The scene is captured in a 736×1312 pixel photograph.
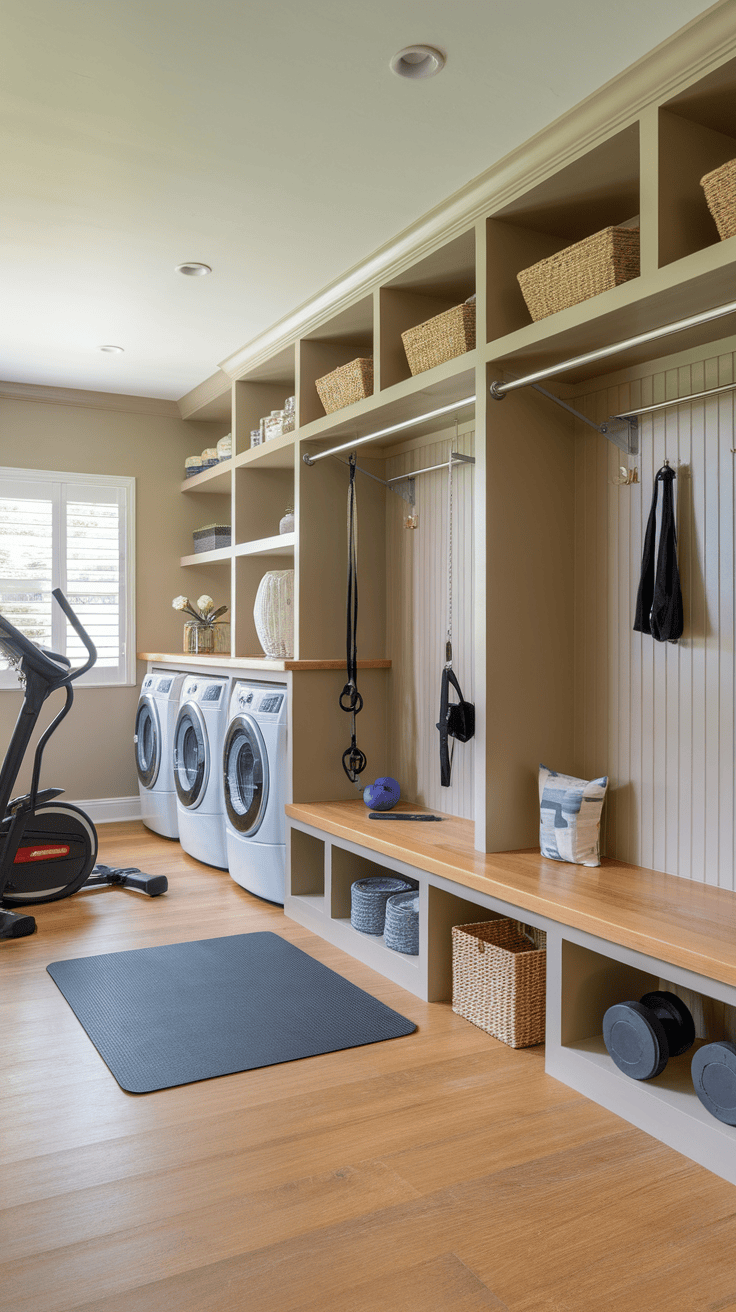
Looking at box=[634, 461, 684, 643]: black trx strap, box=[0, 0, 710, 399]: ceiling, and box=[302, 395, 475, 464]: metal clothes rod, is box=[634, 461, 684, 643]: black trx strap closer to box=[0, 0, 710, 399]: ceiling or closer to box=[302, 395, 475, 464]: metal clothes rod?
box=[302, 395, 475, 464]: metal clothes rod

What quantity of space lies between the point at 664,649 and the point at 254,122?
6.45 feet

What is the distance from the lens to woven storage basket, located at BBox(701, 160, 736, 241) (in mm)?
2201

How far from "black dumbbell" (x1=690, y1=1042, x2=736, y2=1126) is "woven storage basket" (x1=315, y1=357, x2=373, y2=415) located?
9.06 ft

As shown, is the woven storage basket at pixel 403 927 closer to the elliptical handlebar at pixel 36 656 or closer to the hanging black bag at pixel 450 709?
the hanging black bag at pixel 450 709

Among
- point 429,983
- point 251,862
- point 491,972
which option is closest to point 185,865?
point 251,862

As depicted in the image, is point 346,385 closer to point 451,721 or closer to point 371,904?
point 451,721

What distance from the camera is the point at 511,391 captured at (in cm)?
311

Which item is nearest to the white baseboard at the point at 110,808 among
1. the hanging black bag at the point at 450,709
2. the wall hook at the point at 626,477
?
the hanging black bag at the point at 450,709

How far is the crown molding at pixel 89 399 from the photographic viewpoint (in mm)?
5652

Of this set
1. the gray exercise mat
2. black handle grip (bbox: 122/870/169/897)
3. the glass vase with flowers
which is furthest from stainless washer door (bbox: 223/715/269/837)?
the glass vase with flowers

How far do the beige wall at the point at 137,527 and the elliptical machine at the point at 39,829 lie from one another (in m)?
1.46

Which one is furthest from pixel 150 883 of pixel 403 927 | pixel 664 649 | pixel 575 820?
pixel 664 649

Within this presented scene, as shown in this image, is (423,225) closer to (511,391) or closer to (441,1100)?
(511,391)

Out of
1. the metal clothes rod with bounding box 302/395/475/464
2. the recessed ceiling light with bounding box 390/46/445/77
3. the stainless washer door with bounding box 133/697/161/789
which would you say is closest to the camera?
the recessed ceiling light with bounding box 390/46/445/77
